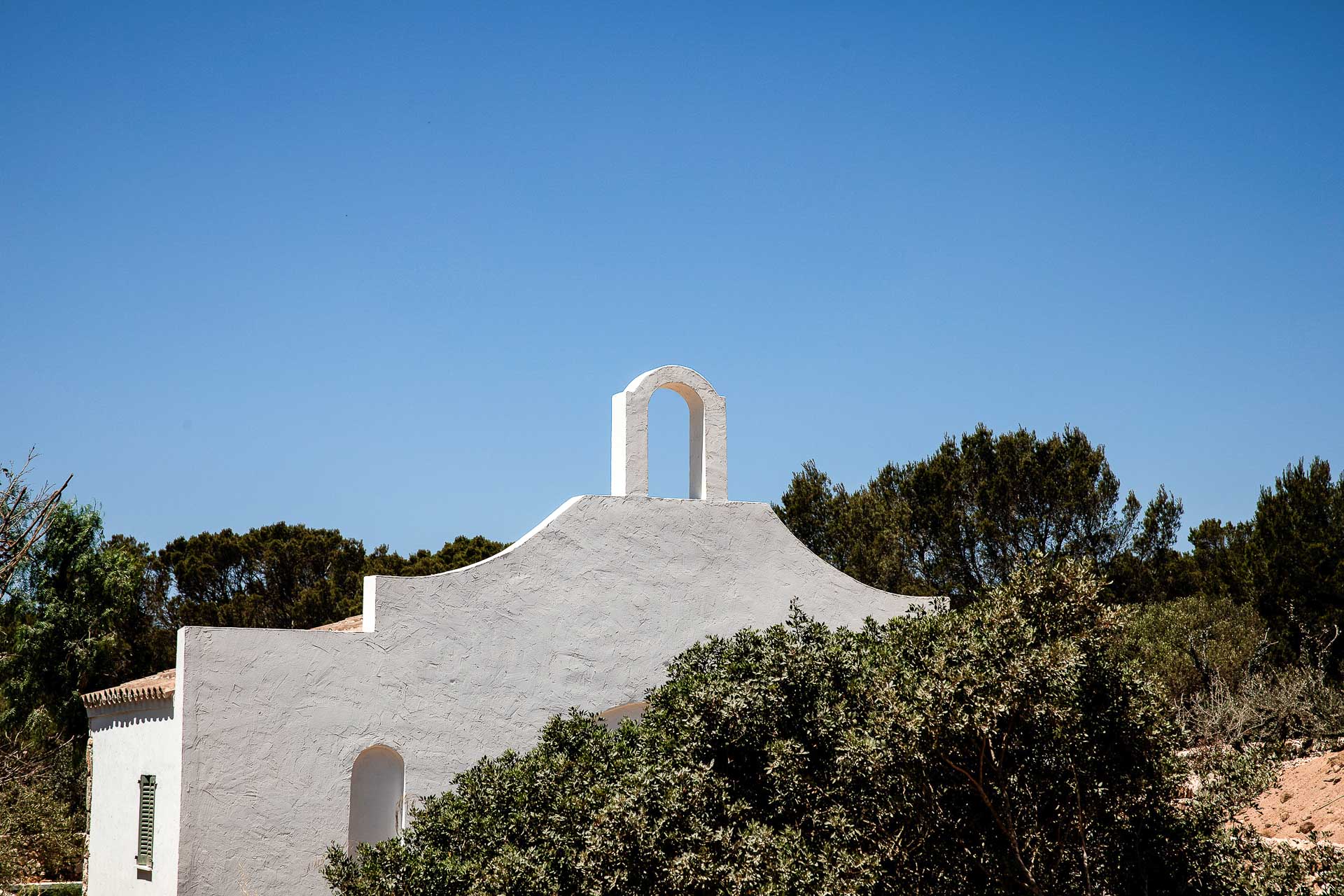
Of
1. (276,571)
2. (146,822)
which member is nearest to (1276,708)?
(146,822)

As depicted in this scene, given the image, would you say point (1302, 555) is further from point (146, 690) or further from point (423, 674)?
point (146, 690)

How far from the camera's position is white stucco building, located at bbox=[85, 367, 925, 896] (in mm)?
12195

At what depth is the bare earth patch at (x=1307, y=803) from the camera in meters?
20.1

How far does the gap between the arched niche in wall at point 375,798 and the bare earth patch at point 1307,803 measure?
14.3 metres

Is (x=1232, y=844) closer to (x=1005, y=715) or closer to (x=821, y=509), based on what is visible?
(x=1005, y=715)

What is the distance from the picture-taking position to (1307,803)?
2114 cm

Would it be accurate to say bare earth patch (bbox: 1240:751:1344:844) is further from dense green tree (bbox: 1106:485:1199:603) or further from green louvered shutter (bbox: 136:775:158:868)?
green louvered shutter (bbox: 136:775:158:868)

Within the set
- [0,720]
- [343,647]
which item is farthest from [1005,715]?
[0,720]

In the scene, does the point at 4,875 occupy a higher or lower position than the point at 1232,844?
lower

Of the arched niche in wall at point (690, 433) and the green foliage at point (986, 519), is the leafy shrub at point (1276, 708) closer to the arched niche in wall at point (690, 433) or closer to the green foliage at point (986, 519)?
the green foliage at point (986, 519)

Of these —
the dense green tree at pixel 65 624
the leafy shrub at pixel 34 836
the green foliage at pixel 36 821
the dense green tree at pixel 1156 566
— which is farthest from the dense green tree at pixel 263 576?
the dense green tree at pixel 1156 566

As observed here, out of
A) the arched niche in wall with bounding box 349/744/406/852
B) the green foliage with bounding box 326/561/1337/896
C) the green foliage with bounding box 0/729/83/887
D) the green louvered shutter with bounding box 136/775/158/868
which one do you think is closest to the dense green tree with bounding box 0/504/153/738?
the green foliage with bounding box 0/729/83/887

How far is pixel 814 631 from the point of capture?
11828 mm

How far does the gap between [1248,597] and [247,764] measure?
→ 82.7ft
